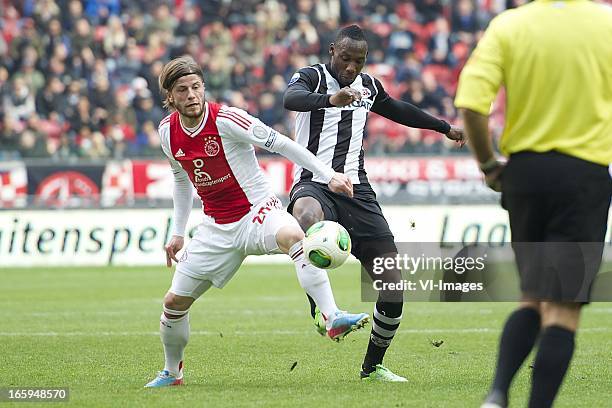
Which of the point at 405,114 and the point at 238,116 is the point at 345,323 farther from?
the point at 405,114

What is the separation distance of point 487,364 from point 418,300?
6165 mm

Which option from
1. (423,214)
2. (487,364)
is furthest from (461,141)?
(423,214)

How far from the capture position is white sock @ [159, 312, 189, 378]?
24.0 feet

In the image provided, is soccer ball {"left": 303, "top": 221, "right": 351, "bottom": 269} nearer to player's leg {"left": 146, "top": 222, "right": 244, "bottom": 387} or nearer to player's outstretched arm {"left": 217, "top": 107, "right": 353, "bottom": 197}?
player's outstretched arm {"left": 217, "top": 107, "right": 353, "bottom": 197}

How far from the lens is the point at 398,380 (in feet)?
24.8

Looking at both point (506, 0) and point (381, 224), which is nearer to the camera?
point (381, 224)

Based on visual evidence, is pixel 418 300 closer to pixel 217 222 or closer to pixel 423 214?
pixel 423 214

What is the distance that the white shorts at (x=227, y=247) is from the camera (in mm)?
7199

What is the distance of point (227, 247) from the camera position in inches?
285

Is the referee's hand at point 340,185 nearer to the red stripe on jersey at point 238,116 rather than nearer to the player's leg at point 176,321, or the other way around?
the red stripe on jersey at point 238,116

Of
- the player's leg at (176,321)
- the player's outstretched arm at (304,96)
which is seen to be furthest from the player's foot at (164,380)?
the player's outstretched arm at (304,96)

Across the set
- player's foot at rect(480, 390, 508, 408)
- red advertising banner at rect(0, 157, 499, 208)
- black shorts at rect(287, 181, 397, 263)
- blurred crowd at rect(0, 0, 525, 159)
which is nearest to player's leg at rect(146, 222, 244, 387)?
black shorts at rect(287, 181, 397, 263)

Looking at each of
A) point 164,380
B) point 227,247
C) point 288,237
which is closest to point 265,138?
point 288,237

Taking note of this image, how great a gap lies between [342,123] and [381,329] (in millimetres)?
1465
